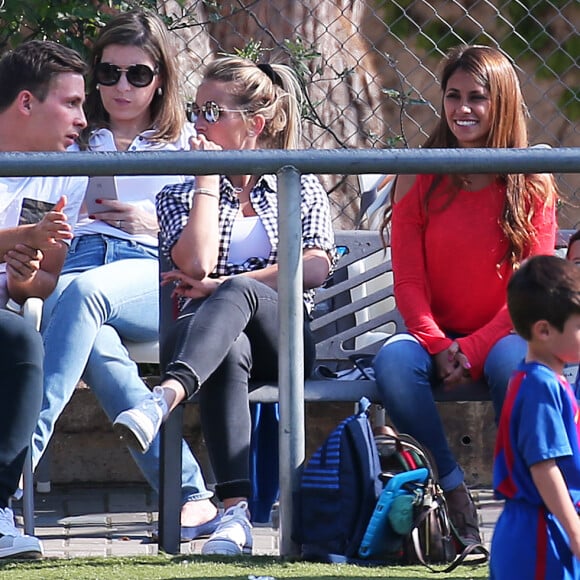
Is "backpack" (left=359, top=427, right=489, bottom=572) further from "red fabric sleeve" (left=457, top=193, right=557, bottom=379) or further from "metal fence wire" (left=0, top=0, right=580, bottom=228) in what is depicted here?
"metal fence wire" (left=0, top=0, right=580, bottom=228)

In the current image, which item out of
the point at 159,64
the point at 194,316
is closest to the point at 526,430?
the point at 194,316

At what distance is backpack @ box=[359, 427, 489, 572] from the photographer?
3402mm

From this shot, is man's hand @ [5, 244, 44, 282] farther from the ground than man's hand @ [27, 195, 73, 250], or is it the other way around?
man's hand @ [27, 195, 73, 250]

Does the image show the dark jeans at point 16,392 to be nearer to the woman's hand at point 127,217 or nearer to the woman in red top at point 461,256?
the woman's hand at point 127,217

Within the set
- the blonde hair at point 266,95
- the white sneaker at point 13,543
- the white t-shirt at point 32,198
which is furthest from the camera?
the blonde hair at point 266,95

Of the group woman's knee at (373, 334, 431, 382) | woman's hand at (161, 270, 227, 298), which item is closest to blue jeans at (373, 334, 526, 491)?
woman's knee at (373, 334, 431, 382)

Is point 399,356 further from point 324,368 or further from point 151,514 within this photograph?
point 151,514

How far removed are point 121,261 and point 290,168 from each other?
43.2 inches

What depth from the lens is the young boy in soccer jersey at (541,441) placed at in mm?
2750

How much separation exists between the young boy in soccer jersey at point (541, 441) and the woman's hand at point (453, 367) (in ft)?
3.07

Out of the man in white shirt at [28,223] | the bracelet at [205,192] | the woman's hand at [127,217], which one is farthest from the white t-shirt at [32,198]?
the bracelet at [205,192]

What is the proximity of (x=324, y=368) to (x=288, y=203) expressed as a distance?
2.74ft

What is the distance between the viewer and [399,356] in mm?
3793

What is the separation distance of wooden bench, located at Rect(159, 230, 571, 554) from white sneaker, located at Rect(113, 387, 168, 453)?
0.84 ft
